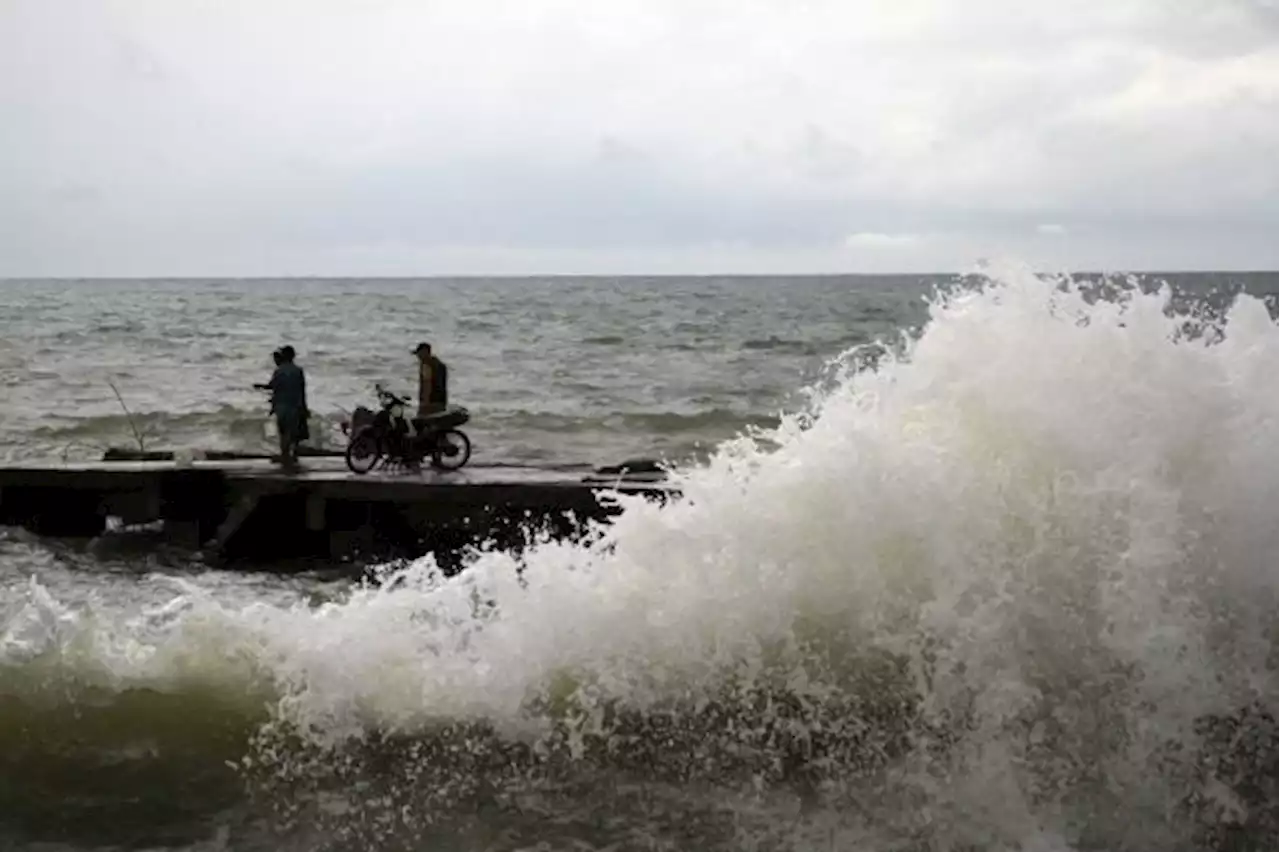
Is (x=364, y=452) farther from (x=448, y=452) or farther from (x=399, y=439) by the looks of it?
(x=448, y=452)

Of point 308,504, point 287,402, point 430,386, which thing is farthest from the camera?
point 287,402

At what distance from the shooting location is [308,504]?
1425cm

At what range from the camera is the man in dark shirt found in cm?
1474

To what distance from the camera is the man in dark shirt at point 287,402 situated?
14742 millimetres

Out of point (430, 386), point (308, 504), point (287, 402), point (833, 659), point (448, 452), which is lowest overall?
point (308, 504)

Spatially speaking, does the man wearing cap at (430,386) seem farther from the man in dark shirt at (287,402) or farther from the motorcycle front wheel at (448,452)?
the man in dark shirt at (287,402)

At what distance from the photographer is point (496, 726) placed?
721cm

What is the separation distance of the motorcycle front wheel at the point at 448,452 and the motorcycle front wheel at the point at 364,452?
24.7 inches

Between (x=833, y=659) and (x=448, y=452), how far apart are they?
7990mm

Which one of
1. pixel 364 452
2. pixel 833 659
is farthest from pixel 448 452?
pixel 833 659

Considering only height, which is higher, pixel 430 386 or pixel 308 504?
pixel 430 386

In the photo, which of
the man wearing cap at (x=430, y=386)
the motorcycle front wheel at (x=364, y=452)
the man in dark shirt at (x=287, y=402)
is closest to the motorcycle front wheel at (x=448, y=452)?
the man wearing cap at (x=430, y=386)

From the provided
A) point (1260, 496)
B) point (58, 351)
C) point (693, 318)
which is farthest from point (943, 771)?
point (693, 318)

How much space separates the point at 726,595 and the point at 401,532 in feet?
23.2
